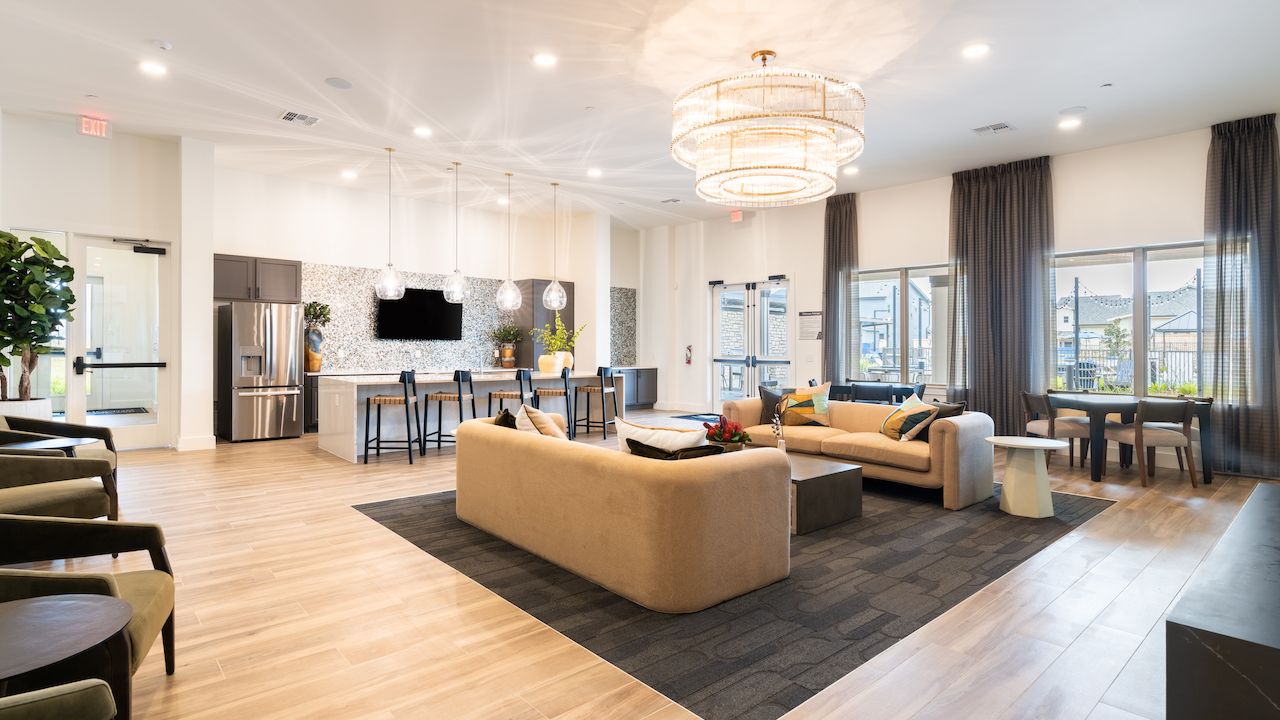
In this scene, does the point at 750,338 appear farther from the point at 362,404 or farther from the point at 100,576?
the point at 100,576

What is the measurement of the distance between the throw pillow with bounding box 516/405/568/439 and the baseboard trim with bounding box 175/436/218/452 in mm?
5176

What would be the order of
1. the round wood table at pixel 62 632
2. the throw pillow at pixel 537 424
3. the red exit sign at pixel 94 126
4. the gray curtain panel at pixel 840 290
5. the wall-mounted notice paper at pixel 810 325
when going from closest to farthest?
1. the round wood table at pixel 62 632
2. the throw pillow at pixel 537 424
3. the red exit sign at pixel 94 126
4. the gray curtain panel at pixel 840 290
5. the wall-mounted notice paper at pixel 810 325

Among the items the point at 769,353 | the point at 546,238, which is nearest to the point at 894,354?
the point at 769,353

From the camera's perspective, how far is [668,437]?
3.20 metres

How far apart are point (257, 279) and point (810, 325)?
753cm

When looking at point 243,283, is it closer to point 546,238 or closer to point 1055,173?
point 546,238

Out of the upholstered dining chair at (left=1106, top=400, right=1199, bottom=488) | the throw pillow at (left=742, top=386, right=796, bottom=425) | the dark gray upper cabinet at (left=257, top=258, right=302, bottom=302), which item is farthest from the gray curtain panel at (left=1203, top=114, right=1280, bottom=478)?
the dark gray upper cabinet at (left=257, top=258, right=302, bottom=302)

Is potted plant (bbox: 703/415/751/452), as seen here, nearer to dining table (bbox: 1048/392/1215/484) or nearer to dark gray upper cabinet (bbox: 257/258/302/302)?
dining table (bbox: 1048/392/1215/484)

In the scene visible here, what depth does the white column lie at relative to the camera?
23.2ft

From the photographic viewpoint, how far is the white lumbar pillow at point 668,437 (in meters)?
3.15

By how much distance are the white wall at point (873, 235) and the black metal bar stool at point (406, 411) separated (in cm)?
545

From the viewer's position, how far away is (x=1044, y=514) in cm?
462

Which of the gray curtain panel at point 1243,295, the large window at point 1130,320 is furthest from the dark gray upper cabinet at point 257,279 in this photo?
the gray curtain panel at point 1243,295

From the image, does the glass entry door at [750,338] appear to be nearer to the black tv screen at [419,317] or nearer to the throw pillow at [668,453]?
the black tv screen at [419,317]
